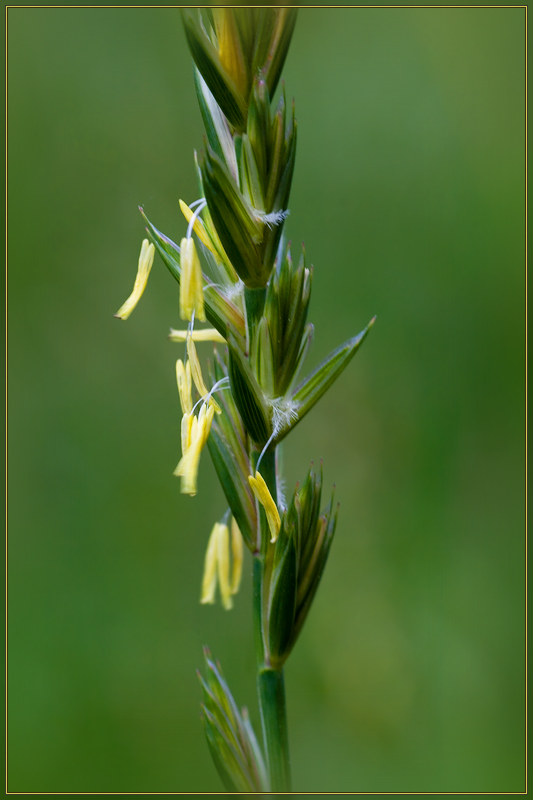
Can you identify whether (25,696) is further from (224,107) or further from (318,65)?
(318,65)

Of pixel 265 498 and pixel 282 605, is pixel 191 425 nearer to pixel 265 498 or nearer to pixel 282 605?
pixel 265 498

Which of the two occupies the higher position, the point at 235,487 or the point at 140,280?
the point at 140,280

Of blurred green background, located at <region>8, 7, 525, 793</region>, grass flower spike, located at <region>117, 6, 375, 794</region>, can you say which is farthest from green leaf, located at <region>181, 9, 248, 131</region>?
blurred green background, located at <region>8, 7, 525, 793</region>

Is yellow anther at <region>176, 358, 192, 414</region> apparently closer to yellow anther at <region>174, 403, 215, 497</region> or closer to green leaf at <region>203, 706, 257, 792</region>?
yellow anther at <region>174, 403, 215, 497</region>

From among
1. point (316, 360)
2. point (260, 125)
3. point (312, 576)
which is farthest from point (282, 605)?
point (316, 360)

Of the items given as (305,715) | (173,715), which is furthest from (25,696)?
(305,715)
